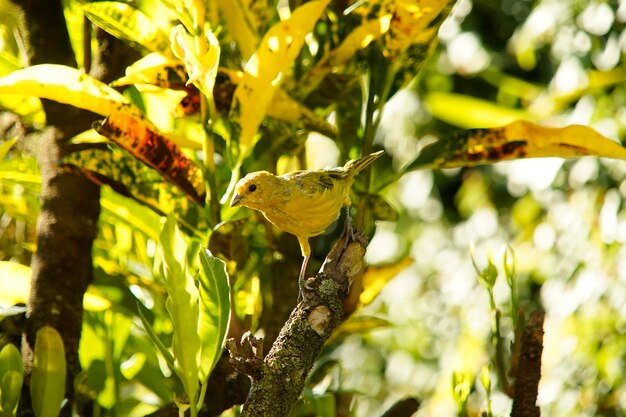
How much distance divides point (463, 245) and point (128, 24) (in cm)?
107

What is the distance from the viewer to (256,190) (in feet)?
2.09

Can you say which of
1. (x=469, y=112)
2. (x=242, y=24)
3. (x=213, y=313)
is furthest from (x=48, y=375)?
(x=469, y=112)

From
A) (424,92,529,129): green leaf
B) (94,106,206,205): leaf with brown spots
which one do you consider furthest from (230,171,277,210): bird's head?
(424,92,529,129): green leaf

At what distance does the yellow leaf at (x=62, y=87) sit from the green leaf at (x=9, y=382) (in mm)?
209

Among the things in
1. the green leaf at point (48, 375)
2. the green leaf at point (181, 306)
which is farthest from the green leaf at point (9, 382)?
the green leaf at point (181, 306)

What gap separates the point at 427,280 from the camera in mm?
1688

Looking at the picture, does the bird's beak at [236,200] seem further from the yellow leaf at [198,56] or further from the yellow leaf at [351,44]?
the yellow leaf at [351,44]

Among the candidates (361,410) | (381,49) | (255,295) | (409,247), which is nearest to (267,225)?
(255,295)

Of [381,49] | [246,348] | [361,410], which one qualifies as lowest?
[361,410]

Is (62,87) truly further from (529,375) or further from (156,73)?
(529,375)

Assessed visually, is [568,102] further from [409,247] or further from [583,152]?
[583,152]

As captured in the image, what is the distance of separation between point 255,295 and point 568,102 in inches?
34.4

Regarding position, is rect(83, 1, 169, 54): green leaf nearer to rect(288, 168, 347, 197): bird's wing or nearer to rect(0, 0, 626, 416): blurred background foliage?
rect(0, 0, 626, 416): blurred background foliage

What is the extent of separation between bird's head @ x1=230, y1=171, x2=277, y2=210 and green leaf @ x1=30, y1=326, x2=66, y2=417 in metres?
0.19
